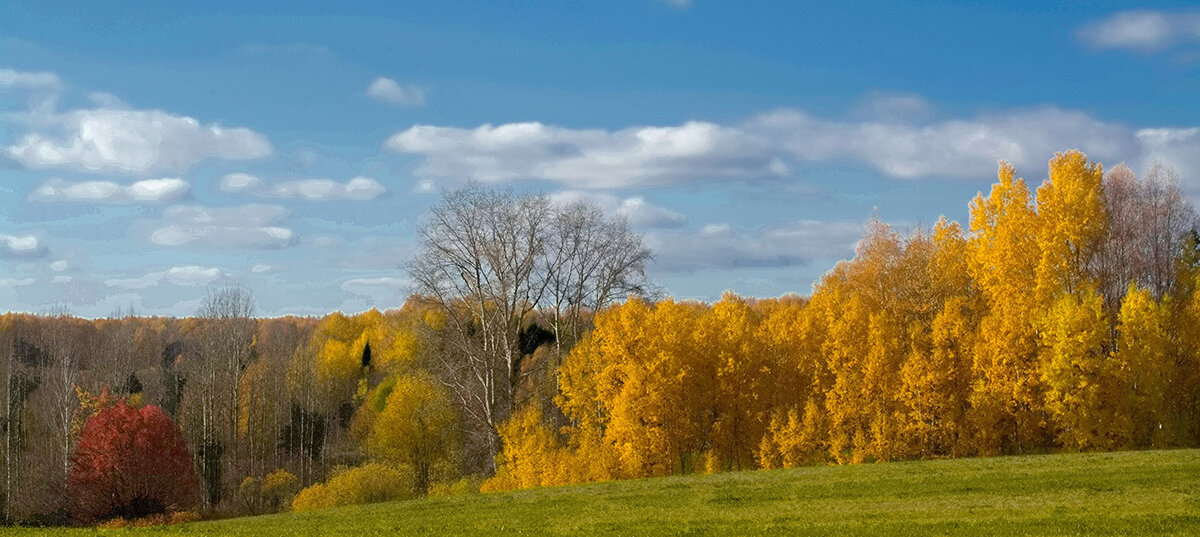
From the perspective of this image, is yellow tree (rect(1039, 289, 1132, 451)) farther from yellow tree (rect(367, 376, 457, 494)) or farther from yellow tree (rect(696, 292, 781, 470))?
yellow tree (rect(367, 376, 457, 494))

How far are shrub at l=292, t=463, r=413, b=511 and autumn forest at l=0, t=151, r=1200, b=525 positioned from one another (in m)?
0.12

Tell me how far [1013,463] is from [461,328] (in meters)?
27.7

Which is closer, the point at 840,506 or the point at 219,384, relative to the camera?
the point at 840,506

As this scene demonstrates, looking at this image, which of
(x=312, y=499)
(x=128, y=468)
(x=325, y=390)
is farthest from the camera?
(x=325, y=390)

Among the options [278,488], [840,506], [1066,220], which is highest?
[1066,220]

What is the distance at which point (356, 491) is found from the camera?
48844mm

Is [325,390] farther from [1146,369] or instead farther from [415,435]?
[1146,369]

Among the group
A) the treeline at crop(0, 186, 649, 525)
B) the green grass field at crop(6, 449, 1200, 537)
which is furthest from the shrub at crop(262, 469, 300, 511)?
the green grass field at crop(6, 449, 1200, 537)

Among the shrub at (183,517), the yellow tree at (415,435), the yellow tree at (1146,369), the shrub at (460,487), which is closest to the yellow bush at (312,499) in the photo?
the shrub at (183,517)

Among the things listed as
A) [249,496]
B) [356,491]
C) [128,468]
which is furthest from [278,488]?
[356,491]

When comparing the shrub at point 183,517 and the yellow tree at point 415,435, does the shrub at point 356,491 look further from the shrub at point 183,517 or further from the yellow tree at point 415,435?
the yellow tree at point 415,435

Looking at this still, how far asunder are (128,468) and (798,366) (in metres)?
33.2

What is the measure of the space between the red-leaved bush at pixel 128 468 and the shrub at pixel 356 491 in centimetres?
597

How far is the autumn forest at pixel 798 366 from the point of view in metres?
46.8
